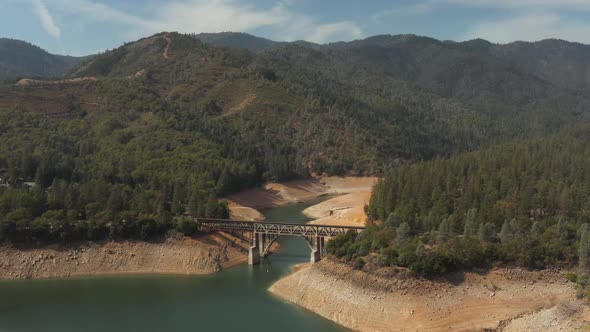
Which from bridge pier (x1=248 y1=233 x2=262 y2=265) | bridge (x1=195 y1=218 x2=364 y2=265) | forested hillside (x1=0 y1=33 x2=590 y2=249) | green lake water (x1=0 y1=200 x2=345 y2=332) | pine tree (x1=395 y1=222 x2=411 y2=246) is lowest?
green lake water (x1=0 y1=200 x2=345 y2=332)

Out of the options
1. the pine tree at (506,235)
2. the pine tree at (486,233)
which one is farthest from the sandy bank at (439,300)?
the pine tree at (486,233)

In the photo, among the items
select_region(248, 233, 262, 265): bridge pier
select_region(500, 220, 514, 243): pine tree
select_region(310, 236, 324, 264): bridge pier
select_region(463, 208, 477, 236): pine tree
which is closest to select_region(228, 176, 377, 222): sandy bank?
select_region(310, 236, 324, 264): bridge pier

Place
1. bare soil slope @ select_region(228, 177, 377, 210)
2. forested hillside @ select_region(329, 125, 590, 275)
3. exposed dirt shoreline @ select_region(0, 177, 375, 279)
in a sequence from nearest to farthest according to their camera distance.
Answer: forested hillside @ select_region(329, 125, 590, 275), exposed dirt shoreline @ select_region(0, 177, 375, 279), bare soil slope @ select_region(228, 177, 377, 210)

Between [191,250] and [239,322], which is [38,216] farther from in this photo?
[239,322]

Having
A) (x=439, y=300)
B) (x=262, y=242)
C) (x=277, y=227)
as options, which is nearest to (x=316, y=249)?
(x=277, y=227)

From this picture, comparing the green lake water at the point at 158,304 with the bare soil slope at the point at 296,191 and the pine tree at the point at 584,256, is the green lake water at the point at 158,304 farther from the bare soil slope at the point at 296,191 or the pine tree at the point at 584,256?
the bare soil slope at the point at 296,191

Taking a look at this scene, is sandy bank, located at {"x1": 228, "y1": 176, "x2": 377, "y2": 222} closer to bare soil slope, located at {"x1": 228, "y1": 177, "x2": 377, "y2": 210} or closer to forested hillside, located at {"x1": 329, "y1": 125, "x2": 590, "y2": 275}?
bare soil slope, located at {"x1": 228, "y1": 177, "x2": 377, "y2": 210}
